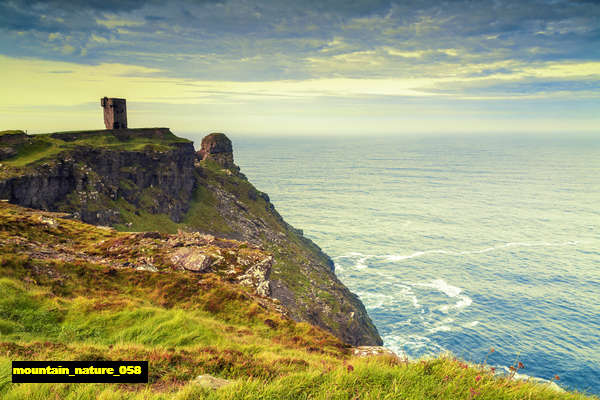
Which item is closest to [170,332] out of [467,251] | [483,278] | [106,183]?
[106,183]

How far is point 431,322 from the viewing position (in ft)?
251

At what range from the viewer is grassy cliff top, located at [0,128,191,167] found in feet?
194

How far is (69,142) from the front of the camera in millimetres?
76500

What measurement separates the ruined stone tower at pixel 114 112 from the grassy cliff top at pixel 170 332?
249 ft

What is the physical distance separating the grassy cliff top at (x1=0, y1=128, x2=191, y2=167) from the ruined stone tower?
108 inches

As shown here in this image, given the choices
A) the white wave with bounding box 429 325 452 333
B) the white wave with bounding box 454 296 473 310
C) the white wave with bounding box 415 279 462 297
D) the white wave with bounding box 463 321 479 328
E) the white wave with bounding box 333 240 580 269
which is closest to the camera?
the white wave with bounding box 429 325 452 333

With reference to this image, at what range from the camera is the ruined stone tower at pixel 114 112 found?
91375mm

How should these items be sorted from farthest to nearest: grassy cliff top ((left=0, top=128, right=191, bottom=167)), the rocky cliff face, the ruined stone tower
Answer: the ruined stone tower
grassy cliff top ((left=0, top=128, right=191, bottom=167))
the rocky cliff face

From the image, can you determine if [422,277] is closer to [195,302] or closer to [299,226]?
[299,226]

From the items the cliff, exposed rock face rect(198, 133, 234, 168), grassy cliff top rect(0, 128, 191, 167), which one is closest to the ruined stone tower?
grassy cliff top rect(0, 128, 191, 167)

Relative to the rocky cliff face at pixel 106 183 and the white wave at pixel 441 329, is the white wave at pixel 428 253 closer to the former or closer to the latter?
the white wave at pixel 441 329

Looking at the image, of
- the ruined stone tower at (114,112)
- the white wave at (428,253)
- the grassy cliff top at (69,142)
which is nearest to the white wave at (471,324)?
the white wave at (428,253)

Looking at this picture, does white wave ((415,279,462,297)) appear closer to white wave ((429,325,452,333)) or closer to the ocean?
the ocean

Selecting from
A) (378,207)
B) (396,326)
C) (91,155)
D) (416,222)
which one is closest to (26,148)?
(91,155)
